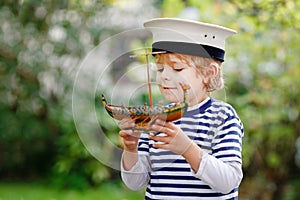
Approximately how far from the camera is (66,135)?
4852 millimetres

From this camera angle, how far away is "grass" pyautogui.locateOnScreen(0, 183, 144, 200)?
15.0 feet

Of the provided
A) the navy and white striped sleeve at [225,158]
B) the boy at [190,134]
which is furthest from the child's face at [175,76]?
the navy and white striped sleeve at [225,158]

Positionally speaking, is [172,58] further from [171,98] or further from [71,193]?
[71,193]

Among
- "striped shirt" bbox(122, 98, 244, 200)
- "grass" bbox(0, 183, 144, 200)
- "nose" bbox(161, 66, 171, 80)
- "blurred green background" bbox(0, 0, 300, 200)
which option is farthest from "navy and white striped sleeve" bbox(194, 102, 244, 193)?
"grass" bbox(0, 183, 144, 200)

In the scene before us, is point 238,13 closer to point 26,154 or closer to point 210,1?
point 210,1

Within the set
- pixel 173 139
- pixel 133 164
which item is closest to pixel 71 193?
pixel 133 164

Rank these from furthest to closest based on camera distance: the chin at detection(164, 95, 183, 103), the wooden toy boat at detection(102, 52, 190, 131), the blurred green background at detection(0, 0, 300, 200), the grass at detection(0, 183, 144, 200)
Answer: the grass at detection(0, 183, 144, 200), the blurred green background at detection(0, 0, 300, 200), the chin at detection(164, 95, 183, 103), the wooden toy boat at detection(102, 52, 190, 131)

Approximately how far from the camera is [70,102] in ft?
16.0

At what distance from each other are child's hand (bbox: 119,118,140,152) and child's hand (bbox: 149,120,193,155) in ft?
0.20

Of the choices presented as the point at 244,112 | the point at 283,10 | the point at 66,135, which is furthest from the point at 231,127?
the point at 66,135

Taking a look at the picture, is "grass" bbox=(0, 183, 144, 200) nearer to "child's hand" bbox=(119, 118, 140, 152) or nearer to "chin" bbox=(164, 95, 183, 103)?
"child's hand" bbox=(119, 118, 140, 152)

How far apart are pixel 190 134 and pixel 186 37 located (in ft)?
0.86

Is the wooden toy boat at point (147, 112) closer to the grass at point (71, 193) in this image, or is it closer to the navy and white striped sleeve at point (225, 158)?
the navy and white striped sleeve at point (225, 158)

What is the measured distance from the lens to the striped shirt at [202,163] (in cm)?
154
